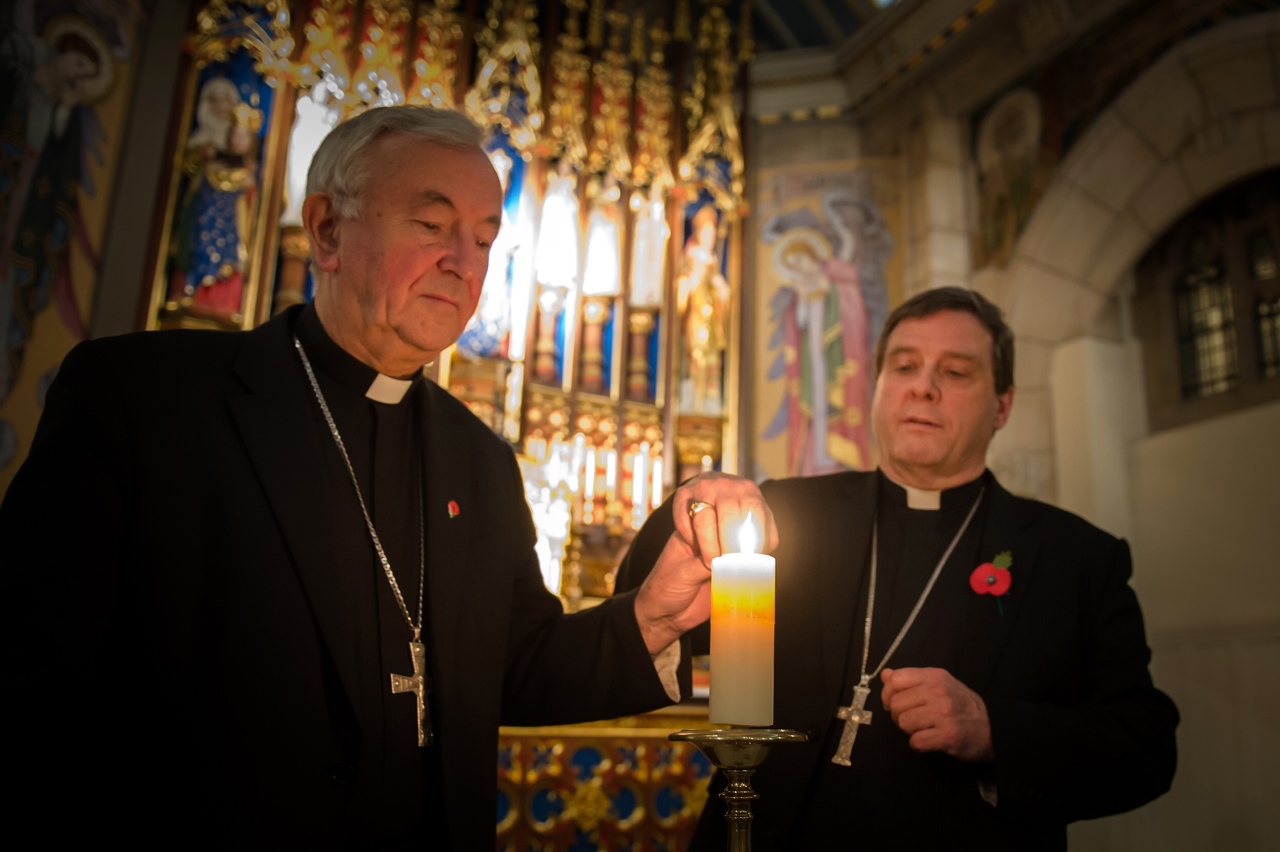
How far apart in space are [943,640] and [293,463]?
3.99 feet

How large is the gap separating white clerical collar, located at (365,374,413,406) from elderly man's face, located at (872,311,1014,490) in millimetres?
988

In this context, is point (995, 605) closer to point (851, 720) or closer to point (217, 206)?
point (851, 720)

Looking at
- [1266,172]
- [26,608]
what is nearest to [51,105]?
[26,608]

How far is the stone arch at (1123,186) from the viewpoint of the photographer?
5176 mm

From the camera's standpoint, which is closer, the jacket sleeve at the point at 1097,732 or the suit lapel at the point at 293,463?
the suit lapel at the point at 293,463

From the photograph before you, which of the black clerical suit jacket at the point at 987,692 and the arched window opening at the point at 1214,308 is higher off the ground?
the arched window opening at the point at 1214,308

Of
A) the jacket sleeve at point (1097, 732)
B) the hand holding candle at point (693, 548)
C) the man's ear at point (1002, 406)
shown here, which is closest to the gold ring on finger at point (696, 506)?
the hand holding candle at point (693, 548)

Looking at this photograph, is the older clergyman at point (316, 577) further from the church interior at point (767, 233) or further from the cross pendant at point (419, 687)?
the church interior at point (767, 233)

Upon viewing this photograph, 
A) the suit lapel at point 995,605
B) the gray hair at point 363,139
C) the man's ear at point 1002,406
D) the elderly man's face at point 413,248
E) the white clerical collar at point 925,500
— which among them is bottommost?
the suit lapel at point 995,605

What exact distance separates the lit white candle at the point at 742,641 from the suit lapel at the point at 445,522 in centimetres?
65

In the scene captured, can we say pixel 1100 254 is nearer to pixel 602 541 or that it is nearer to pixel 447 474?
pixel 602 541

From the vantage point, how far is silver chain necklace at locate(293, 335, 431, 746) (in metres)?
1.51

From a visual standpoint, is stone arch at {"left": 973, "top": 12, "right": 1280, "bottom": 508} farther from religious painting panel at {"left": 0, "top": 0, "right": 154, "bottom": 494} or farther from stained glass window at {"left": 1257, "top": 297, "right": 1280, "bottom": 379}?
religious painting panel at {"left": 0, "top": 0, "right": 154, "bottom": 494}

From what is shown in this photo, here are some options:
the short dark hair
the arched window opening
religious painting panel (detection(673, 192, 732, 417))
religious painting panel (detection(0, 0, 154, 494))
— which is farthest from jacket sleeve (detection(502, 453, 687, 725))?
the arched window opening
